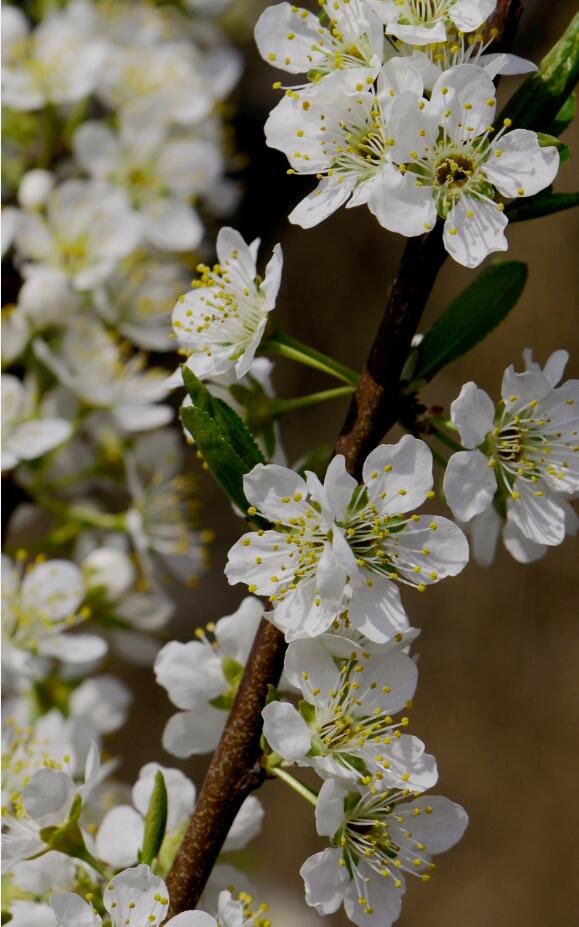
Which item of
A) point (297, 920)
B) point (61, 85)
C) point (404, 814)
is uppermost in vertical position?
point (61, 85)

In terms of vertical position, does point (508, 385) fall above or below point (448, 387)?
above

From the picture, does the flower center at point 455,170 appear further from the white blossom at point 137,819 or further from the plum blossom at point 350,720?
the white blossom at point 137,819

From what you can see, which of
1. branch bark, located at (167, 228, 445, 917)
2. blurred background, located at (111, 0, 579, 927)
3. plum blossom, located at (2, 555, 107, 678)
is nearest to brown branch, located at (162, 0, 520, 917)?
branch bark, located at (167, 228, 445, 917)

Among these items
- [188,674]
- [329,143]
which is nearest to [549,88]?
[329,143]

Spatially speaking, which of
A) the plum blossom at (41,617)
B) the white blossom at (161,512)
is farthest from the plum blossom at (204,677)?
the white blossom at (161,512)

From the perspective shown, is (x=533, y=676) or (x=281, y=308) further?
(x=281, y=308)

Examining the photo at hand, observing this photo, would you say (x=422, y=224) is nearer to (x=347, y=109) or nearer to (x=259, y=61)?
(x=347, y=109)

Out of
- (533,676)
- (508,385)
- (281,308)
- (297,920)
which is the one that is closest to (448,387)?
(281,308)
